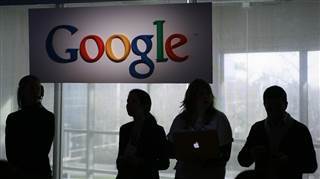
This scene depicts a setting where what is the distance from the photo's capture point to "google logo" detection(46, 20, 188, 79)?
4430mm

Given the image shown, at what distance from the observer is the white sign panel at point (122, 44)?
4.36 metres

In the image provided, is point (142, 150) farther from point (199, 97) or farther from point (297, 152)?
point (297, 152)

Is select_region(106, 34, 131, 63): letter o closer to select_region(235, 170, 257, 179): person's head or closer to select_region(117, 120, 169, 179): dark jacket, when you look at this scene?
select_region(117, 120, 169, 179): dark jacket

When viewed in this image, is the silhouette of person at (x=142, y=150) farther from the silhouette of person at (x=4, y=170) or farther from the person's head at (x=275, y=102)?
the silhouette of person at (x=4, y=170)

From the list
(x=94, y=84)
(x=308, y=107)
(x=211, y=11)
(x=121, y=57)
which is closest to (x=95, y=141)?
(x=94, y=84)

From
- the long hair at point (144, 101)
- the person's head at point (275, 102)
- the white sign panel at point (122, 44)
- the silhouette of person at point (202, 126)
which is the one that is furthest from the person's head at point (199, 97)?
the white sign panel at point (122, 44)

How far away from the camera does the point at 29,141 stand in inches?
136

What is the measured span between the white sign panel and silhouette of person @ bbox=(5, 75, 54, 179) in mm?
1213

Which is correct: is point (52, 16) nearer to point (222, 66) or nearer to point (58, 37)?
point (58, 37)

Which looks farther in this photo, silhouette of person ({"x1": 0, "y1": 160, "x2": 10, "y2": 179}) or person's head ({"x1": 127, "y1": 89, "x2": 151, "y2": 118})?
person's head ({"x1": 127, "y1": 89, "x2": 151, "y2": 118})

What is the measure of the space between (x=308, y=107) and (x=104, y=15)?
81.8 inches

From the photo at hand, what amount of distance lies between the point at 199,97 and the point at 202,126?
20 cm

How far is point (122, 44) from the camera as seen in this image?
4.60 m

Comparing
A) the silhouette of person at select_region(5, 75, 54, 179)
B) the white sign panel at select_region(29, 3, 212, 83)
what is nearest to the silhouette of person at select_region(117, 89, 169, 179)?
the silhouette of person at select_region(5, 75, 54, 179)
